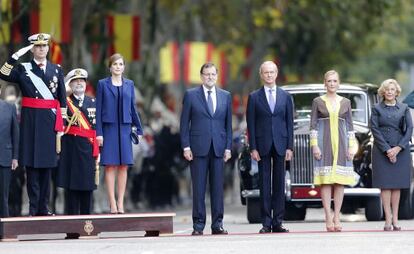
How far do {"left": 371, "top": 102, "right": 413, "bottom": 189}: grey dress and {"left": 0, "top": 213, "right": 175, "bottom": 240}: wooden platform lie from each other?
10.1ft

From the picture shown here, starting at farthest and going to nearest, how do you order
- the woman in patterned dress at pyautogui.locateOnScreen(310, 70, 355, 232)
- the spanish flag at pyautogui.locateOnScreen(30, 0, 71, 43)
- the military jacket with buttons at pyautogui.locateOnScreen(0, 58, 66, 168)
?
the spanish flag at pyautogui.locateOnScreen(30, 0, 71, 43)
the woman in patterned dress at pyautogui.locateOnScreen(310, 70, 355, 232)
the military jacket with buttons at pyautogui.locateOnScreen(0, 58, 66, 168)

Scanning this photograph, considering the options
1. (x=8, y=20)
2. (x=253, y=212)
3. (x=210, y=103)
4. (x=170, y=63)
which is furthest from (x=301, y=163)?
(x=170, y=63)

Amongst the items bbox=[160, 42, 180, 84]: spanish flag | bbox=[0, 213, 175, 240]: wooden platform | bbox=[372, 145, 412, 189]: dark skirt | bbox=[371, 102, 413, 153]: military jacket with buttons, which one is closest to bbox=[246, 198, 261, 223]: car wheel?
bbox=[372, 145, 412, 189]: dark skirt

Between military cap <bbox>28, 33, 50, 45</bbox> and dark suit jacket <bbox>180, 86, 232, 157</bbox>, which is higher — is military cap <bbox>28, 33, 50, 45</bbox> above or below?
above

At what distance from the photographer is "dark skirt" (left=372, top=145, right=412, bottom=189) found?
23984 millimetres

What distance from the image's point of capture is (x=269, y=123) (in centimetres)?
2345

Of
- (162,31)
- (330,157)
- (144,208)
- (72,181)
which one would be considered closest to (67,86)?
(72,181)

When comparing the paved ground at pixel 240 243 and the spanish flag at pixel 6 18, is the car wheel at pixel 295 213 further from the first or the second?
the spanish flag at pixel 6 18

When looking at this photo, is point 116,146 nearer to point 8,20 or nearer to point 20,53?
point 20,53

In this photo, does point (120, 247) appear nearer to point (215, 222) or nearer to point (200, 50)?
point (215, 222)

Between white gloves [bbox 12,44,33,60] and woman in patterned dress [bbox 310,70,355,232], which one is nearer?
white gloves [bbox 12,44,33,60]

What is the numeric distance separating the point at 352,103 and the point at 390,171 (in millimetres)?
4062

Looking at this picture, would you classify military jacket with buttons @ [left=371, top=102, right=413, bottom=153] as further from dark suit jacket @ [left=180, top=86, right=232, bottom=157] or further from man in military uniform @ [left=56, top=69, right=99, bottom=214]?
man in military uniform @ [left=56, top=69, right=99, bottom=214]

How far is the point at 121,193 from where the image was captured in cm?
2291
